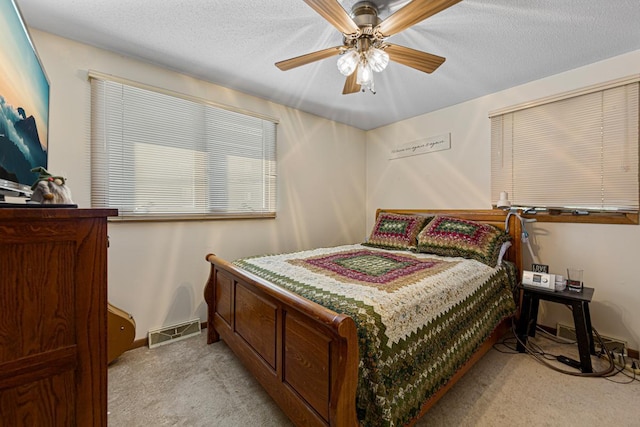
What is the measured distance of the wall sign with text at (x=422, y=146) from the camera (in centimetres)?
312

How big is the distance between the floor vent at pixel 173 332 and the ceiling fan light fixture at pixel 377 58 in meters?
2.56

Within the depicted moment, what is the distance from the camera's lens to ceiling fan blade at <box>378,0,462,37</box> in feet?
4.00

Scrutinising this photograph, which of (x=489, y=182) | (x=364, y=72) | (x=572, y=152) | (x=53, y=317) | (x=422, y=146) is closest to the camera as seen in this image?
(x=53, y=317)

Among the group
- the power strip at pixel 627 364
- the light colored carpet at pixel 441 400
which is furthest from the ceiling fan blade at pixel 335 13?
the power strip at pixel 627 364

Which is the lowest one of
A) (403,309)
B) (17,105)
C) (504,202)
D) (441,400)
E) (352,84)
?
(441,400)

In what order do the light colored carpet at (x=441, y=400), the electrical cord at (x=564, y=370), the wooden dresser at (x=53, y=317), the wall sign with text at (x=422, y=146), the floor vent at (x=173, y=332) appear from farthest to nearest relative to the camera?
the wall sign with text at (x=422, y=146)
the floor vent at (x=173, y=332)
the electrical cord at (x=564, y=370)
the light colored carpet at (x=441, y=400)
the wooden dresser at (x=53, y=317)

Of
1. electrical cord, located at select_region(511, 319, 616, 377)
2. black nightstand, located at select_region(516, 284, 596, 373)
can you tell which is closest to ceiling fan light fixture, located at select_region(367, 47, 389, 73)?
black nightstand, located at select_region(516, 284, 596, 373)

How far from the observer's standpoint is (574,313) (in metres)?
1.88

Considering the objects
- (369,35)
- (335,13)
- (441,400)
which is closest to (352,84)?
(369,35)

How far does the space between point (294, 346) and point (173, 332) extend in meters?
1.60

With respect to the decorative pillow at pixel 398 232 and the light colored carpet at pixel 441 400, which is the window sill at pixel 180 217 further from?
the decorative pillow at pixel 398 232

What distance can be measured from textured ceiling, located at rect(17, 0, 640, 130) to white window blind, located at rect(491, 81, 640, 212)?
35 centimetres

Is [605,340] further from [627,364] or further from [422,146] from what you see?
[422,146]

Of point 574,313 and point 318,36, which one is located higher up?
point 318,36
